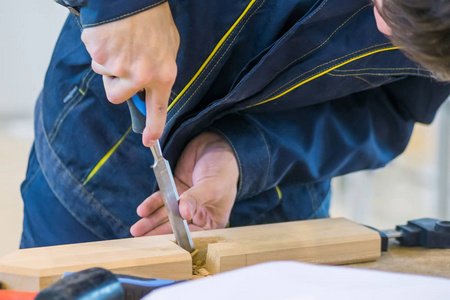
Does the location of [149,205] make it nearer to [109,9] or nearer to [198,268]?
[198,268]

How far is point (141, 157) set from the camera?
3.24 ft

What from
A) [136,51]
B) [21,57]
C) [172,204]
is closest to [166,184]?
[172,204]

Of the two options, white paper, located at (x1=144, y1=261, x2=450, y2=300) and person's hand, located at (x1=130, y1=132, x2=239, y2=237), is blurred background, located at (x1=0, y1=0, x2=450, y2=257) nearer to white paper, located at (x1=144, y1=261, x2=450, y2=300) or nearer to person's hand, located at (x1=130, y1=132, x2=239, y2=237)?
person's hand, located at (x1=130, y1=132, x2=239, y2=237)

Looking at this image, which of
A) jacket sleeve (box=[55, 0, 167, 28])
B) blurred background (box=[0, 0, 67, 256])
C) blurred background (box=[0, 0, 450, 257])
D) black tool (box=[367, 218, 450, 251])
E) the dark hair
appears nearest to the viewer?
the dark hair

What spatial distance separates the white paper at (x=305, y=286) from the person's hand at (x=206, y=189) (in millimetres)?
452

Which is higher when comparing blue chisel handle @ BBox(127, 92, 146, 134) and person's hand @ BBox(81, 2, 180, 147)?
person's hand @ BBox(81, 2, 180, 147)

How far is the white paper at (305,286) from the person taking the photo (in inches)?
16.9

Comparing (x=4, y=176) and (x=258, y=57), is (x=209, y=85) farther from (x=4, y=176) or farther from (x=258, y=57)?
(x=4, y=176)

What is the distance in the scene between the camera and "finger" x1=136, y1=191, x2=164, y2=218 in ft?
3.06

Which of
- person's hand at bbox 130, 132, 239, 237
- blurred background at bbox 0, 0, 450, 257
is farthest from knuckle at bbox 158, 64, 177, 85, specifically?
blurred background at bbox 0, 0, 450, 257

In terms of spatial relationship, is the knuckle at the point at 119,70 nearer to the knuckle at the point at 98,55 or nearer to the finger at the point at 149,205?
the knuckle at the point at 98,55

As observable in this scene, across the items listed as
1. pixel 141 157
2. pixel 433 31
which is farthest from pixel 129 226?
pixel 433 31

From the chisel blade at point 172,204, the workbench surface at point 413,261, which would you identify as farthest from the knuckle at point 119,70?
the workbench surface at point 413,261

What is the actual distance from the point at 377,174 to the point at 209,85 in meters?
2.76
